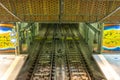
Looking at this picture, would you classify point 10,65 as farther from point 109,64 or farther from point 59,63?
point 109,64

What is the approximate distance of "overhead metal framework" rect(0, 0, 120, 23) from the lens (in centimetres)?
650

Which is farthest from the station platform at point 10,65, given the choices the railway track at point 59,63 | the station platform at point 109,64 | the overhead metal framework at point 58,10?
the station platform at point 109,64

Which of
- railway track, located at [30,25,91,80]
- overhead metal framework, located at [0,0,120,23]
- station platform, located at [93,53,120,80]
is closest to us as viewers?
overhead metal framework, located at [0,0,120,23]

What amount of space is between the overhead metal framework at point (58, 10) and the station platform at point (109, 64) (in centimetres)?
322

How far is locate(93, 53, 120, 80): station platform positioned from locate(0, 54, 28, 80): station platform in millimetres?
4439

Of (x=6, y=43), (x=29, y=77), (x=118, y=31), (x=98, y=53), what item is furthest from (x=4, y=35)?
(x=118, y=31)

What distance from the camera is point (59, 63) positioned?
39.1ft

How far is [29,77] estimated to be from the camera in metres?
10.1

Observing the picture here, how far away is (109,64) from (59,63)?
9.43 feet

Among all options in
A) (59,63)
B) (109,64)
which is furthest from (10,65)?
(109,64)

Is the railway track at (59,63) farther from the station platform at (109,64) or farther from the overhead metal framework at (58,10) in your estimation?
the overhead metal framework at (58,10)

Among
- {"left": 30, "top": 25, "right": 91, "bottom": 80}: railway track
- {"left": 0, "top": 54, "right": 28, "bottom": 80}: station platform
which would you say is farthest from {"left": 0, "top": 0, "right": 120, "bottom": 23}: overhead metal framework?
{"left": 30, "top": 25, "right": 91, "bottom": 80}: railway track

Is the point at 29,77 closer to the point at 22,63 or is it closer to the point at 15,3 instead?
the point at 22,63

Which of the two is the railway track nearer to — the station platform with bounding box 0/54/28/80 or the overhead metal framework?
the station platform with bounding box 0/54/28/80
